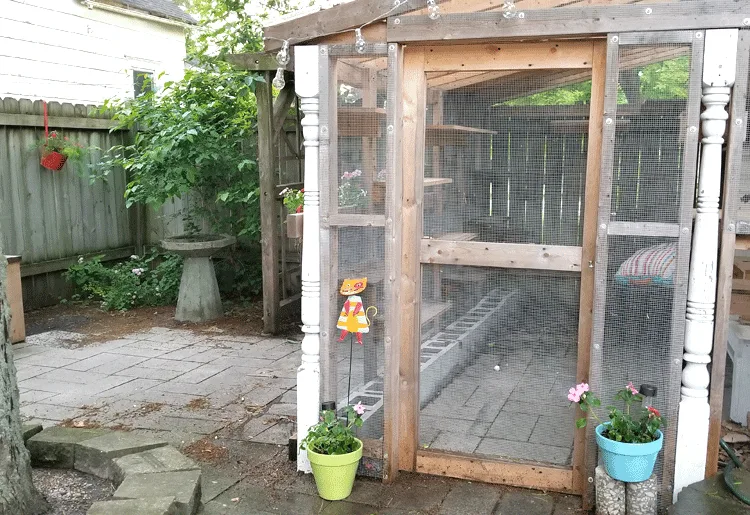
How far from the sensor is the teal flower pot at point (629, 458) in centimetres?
288

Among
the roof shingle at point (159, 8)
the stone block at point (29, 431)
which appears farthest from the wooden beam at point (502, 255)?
the roof shingle at point (159, 8)

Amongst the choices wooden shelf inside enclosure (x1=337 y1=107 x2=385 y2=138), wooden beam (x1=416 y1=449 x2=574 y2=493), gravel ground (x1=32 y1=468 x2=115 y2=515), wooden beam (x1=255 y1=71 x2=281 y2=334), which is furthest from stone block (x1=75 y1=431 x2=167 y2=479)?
wooden beam (x1=255 y1=71 x2=281 y2=334)

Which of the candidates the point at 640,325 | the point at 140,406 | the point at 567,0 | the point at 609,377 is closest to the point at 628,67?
the point at 567,0

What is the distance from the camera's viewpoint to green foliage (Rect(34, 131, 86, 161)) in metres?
6.93

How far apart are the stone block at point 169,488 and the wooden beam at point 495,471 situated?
1.10 meters

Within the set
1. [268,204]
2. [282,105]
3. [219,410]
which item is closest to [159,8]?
[282,105]

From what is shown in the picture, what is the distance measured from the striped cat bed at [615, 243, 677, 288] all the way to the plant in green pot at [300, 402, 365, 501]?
4.25 ft

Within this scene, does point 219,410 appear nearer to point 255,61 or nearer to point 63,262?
point 255,61

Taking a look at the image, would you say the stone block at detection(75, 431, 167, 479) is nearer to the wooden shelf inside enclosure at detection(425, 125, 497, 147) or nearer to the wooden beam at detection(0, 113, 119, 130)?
the wooden shelf inside enclosure at detection(425, 125, 497, 147)

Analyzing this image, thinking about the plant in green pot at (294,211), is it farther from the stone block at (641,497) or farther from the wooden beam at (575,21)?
the stone block at (641,497)

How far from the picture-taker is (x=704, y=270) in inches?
116

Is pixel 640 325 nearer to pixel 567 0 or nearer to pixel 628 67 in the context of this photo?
pixel 628 67

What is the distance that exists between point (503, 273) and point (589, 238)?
1.29 feet

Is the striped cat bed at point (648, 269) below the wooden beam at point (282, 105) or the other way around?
below
